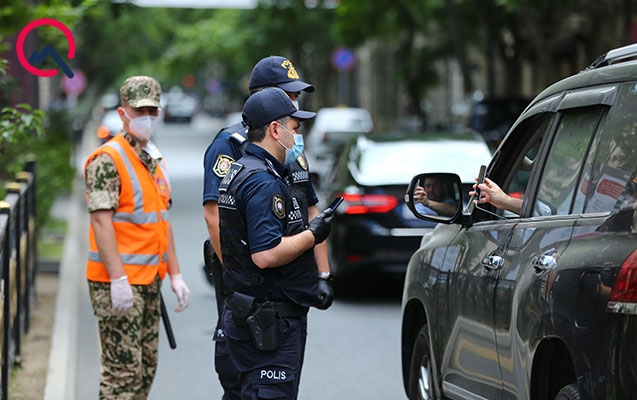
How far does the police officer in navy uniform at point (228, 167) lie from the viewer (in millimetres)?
6055

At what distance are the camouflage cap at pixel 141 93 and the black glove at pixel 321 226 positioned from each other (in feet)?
5.73

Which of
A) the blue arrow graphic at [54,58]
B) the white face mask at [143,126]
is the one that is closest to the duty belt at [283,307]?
the white face mask at [143,126]

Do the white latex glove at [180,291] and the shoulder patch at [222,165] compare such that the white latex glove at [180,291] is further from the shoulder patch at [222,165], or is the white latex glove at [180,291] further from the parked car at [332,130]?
the parked car at [332,130]

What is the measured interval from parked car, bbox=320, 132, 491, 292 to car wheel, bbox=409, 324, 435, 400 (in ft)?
16.9

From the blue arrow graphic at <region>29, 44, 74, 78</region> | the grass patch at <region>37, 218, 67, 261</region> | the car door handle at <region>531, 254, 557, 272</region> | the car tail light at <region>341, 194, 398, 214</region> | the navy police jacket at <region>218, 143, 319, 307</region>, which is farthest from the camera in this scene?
the grass patch at <region>37, 218, 67, 261</region>

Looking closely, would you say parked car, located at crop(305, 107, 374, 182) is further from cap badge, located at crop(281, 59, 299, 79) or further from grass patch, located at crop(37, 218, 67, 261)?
cap badge, located at crop(281, 59, 299, 79)

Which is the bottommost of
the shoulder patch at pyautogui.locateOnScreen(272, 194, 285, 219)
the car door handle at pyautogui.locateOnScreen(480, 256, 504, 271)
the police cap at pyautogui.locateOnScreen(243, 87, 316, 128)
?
the car door handle at pyautogui.locateOnScreen(480, 256, 504, 271)

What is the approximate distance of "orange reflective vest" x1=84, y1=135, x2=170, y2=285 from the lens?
21.9 ft

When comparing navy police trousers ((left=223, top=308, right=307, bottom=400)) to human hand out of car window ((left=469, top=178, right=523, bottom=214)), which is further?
human hand out of car window ((left=469, top=178, right=523, bottom=214))

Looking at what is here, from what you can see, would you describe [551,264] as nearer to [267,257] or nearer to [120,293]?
[267,257]

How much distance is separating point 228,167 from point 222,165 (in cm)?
3

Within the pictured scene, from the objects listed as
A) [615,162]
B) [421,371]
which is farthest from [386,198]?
[615,162]

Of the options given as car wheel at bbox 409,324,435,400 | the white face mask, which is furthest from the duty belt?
the white face mask

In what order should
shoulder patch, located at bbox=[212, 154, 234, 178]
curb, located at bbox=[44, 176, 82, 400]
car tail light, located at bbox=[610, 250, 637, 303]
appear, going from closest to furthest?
car tail light, located at bbox=[610, 250, 637, 303] < shoulder patch, located at bbox=[212, 154, 234, 178] < curb, located at bbox=[44, 176, 82, 400]
